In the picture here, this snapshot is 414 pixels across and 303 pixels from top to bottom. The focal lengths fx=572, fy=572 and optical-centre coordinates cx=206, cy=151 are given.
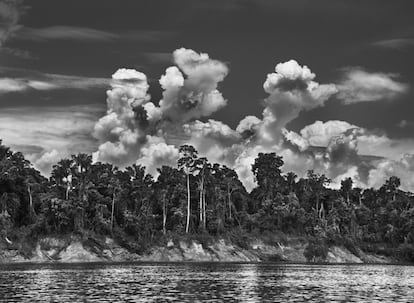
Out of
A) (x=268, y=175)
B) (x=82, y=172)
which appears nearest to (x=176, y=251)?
(x=82, y=172)

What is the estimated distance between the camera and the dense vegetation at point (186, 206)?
139m

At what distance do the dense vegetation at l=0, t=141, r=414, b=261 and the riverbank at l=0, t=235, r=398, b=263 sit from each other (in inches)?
110

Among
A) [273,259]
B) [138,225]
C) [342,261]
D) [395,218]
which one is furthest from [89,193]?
[395,218]

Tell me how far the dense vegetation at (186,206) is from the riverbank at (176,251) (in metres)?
2.80

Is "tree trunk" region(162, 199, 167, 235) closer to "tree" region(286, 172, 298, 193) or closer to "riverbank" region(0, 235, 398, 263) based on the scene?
"riverbank" region(0, 235, 398, 263)

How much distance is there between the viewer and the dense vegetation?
139375mm

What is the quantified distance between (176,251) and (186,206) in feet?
61.9

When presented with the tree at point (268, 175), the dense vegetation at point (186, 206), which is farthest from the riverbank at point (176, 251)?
the tree at point (268, 175)

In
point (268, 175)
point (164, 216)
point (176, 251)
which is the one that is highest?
point (268, 175)

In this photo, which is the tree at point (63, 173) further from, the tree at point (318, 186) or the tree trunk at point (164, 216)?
the tree at point (318, 186)

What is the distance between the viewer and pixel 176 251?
146m

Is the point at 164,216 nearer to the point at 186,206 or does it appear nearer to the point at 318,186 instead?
the point at 186,206

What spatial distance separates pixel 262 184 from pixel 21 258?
85.4 metres

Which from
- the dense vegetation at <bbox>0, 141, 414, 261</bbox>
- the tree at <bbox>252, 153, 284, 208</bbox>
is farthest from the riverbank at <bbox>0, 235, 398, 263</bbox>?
the tree at <bbox>252, 153, 284, 208</bbox>
